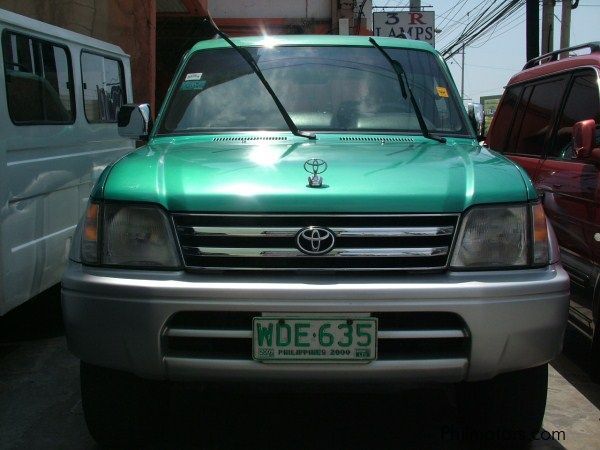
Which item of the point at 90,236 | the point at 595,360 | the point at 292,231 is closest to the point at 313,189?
the point at 292,231

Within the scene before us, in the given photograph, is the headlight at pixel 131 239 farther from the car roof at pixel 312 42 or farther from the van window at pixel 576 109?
the van window at pixel 576 109

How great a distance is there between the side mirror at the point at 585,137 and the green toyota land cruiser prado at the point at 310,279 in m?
1.14

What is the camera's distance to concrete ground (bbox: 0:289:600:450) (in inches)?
122

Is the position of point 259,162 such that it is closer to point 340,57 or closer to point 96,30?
point 340,57

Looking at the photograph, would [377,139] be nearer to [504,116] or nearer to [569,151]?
[569,151]

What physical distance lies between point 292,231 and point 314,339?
0.39 m

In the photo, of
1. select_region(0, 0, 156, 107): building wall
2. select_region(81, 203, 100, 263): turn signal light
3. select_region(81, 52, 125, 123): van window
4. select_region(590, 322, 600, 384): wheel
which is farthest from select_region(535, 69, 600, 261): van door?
select_region(0, 0, 156, 107): building wall

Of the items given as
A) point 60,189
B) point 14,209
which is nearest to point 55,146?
point 60,189

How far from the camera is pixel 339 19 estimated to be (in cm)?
1681

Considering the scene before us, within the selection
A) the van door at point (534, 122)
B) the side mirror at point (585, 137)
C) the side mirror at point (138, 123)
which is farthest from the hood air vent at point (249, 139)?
the van door at point (534, 122)

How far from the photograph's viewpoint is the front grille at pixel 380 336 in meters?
2.42

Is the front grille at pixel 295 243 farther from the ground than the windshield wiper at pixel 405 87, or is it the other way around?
the windshield wiper at pixel 405 87

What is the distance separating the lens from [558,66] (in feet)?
15.6

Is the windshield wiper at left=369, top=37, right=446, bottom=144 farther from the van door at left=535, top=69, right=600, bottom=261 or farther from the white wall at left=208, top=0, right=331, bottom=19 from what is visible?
the white wall at left=208, top=0, right=331, bottom=19
